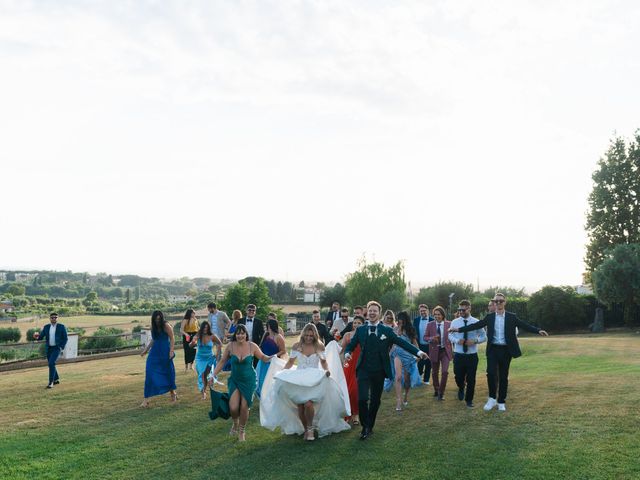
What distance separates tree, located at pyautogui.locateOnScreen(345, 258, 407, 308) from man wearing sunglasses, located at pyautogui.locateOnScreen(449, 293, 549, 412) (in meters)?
57.8

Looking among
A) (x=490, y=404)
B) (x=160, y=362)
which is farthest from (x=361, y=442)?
(x=160, y=362)

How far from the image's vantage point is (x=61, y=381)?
55.3 feet

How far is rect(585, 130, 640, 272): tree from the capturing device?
4631 cm

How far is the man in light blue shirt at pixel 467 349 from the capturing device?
11734 millimetres

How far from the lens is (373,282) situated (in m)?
A: 70.6

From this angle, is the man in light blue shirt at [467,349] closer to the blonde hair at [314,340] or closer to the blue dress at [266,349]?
the blonde hair at [314,340]

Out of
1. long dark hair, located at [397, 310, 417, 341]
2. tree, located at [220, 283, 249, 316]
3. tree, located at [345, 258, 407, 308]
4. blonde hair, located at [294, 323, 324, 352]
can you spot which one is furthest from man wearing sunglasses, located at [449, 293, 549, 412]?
tree, located at [345, 258, 407, 308]

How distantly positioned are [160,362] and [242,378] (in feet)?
12.6

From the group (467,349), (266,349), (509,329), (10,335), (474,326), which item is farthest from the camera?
(10,335)

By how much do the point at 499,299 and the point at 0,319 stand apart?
114 m

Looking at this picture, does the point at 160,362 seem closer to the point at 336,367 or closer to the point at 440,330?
the point at 336,367

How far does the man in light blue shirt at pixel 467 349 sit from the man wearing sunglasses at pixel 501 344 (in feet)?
1.26

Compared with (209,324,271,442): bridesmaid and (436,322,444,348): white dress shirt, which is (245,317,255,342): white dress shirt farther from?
(436,322,444,348): white dress shirt

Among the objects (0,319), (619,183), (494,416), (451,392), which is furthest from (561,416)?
(0,319)
